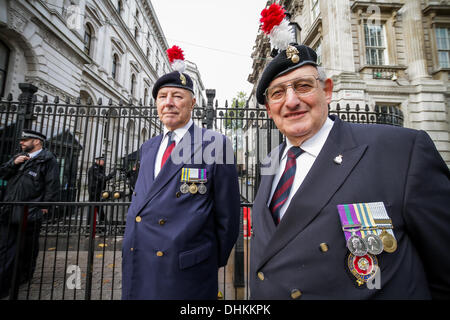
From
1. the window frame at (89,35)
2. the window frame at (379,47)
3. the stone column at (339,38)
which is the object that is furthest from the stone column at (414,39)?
the window frame at (89,35)

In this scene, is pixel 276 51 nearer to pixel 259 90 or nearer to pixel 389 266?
pixel 259 90

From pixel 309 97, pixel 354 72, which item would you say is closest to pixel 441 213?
pixel 309 97

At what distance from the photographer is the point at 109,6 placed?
17531mm

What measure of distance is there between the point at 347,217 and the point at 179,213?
4.03ft

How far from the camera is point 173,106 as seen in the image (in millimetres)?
2059

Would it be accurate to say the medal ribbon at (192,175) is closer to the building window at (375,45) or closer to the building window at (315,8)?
the building window at (375,45)

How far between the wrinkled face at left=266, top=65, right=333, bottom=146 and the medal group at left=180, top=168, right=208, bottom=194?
2.84 ft

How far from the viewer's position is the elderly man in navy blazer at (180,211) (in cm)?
161

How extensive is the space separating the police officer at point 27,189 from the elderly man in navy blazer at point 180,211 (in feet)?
9.21

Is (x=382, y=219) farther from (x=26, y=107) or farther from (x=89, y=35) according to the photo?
(x=89, y=35)

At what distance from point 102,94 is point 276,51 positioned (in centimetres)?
1897

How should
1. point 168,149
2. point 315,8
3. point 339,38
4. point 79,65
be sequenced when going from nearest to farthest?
point 168,149 → point 339,38 → point 315,8 → point 79,65

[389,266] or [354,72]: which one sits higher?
[354,72]

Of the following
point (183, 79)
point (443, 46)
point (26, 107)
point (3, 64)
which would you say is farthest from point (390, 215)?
point (443, 46)
